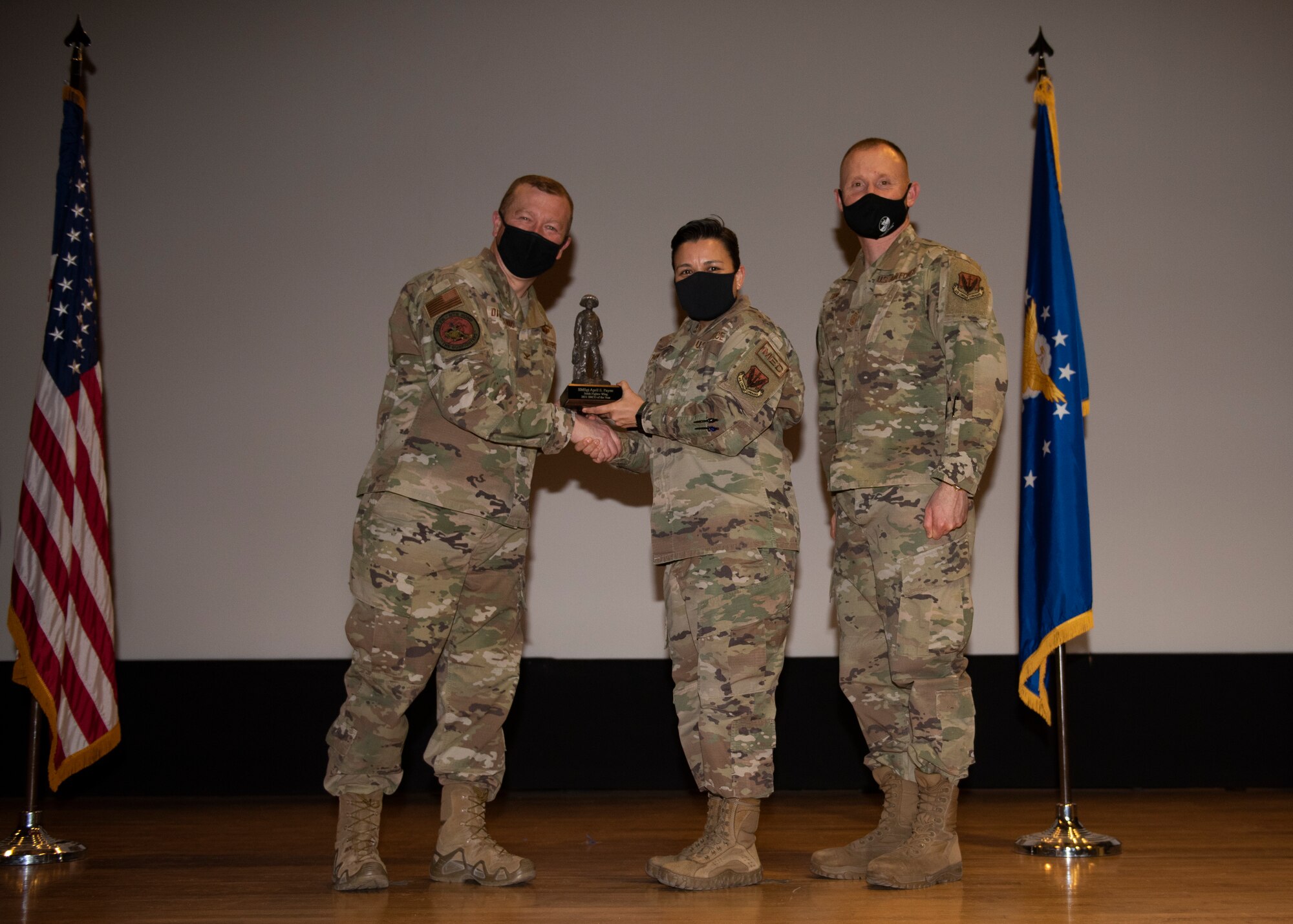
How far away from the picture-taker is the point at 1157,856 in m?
3.07

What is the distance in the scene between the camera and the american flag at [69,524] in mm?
3350

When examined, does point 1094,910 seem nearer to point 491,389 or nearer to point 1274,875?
point 1274,875

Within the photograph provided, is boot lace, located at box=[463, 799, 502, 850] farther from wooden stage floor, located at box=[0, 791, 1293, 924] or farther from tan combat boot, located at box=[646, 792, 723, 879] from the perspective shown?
tan combat boot, located at box=[646, 792, 723, 879]

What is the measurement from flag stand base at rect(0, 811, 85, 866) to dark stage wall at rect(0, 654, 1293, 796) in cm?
95

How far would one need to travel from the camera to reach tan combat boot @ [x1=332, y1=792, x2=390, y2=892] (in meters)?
2.62

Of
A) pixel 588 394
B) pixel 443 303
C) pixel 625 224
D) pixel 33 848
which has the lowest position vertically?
pixel 33 848

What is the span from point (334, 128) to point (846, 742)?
127 inches

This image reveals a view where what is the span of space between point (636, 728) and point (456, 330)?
211 cm

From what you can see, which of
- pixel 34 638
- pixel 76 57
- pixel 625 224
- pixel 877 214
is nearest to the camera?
pixel 877 214

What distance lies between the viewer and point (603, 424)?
114 inches

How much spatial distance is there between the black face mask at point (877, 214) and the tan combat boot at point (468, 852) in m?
1.83

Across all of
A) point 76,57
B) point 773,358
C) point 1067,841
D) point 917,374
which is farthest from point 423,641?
point 76,57

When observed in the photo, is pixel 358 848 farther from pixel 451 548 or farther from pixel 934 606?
pixel 934 606

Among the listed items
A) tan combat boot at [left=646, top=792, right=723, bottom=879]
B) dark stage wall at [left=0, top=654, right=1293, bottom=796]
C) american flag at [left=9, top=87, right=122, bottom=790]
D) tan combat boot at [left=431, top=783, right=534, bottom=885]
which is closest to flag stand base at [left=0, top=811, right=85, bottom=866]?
american flag at [left=9, top=87, right=122, bottom=790]
